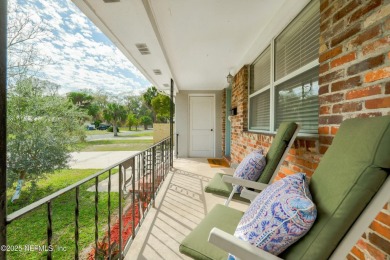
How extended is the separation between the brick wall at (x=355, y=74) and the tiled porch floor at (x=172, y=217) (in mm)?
1236

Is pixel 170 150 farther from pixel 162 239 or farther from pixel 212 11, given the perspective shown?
pixel 212 11

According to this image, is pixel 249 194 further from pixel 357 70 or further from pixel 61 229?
pixel 61 229

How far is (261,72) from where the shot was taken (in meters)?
3.12

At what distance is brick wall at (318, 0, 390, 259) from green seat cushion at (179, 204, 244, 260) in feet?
2.25

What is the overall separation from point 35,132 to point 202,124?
4801 millimetres

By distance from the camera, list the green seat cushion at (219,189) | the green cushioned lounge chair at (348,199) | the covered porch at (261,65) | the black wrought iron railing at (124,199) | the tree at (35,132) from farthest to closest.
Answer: the tree at (35,132) < the green seat cushion at (219,189) < the covered porch at (261,65) < the black wrought iron railing at (124,199) < the green cushioned lounge chair at (348,199)

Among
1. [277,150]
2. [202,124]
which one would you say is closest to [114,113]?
[202,124]

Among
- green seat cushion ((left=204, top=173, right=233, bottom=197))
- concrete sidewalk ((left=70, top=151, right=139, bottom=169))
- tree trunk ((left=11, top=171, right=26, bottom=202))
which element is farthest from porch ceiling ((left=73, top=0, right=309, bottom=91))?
tree trunk ((left=11, top=171, right=26, bottom=202))

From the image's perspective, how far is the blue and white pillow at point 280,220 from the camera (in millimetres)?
687

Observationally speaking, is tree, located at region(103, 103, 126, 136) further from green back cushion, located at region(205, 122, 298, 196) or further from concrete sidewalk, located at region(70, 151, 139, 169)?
green back cushion, located at region(205, 122, 298, 196)

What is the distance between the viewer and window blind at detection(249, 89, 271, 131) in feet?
9.31

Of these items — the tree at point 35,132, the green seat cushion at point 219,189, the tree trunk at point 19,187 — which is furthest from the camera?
the tree trunk at point 19,187

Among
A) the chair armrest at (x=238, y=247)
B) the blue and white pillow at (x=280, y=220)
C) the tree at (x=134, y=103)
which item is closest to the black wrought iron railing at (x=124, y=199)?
the chair armrest at (x=238, y=247)

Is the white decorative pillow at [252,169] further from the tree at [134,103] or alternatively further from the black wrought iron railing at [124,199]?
the tree at [134,103]
